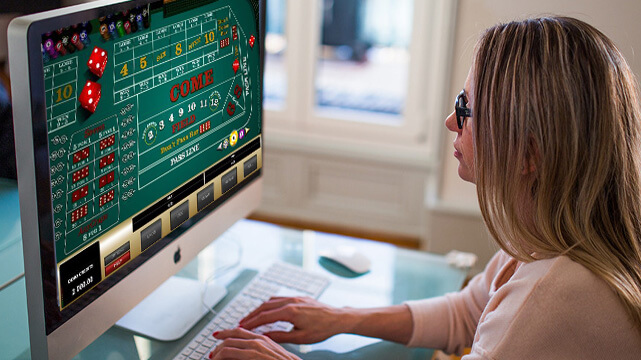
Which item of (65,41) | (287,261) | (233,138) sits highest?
(65,41)

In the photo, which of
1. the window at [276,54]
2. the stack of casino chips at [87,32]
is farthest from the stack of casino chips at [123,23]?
the window at [276,54]

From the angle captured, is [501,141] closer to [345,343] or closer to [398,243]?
[345,343]

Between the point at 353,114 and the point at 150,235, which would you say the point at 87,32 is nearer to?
the point at 150,235

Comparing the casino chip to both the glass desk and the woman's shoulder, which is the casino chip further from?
the woman's shoulder

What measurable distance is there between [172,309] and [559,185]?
2.35 feet

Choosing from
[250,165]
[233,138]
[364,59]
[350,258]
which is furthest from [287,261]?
[364,59]

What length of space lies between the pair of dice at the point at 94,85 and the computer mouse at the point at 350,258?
28.9 inches

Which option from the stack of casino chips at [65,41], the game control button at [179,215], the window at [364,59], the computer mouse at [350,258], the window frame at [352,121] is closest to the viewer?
the stack of casino chips at [65,41]

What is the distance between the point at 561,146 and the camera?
0.97 metres

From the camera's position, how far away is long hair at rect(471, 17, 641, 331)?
96 cm

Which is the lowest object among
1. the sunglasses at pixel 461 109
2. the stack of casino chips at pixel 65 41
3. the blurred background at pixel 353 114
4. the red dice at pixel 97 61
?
the blurred background at pixel 353 114

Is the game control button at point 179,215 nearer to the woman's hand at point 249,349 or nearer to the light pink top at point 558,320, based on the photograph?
the woman's hand at point 249,349

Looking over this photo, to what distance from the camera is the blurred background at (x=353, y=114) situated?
304 centimetres

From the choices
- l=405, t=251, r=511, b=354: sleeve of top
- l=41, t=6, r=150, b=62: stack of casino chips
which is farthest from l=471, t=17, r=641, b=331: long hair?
l=41, t=6, r=150, b=62: stack of casino chips
